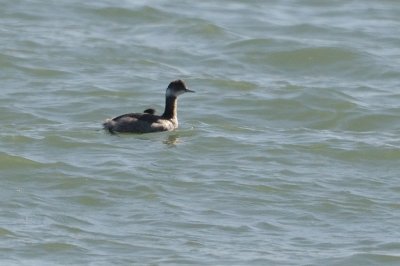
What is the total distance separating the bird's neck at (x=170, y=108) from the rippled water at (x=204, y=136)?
0.27 meters

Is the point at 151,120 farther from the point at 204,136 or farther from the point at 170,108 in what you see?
the point at 204,136

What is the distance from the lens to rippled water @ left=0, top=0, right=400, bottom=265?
13156 mm

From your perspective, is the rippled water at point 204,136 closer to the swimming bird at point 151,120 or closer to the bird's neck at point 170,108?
the swimming bird at point 151,120

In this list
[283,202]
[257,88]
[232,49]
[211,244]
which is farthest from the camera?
[232,49]

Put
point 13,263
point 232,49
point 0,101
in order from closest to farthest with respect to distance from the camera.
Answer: point 13,263 < point 0,101 < point 232,49

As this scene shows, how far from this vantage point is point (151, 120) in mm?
17594

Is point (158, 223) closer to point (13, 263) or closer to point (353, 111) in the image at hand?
point (13, 263)

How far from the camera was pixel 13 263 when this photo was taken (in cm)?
1216

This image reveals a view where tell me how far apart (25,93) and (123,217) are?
5.90 meters

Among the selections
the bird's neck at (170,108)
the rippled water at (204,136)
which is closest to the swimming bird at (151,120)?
the bird's neck at (170,108)

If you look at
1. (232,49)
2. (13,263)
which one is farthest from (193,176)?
(232,49)

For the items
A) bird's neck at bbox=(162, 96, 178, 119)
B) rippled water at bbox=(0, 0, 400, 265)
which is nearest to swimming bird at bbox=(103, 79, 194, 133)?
bird's neck at bbox=(162, 96, 178, 119)

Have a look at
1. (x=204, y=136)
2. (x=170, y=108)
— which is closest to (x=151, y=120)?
(x=170, y=108)

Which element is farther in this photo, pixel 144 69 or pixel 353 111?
pixel 144 69
